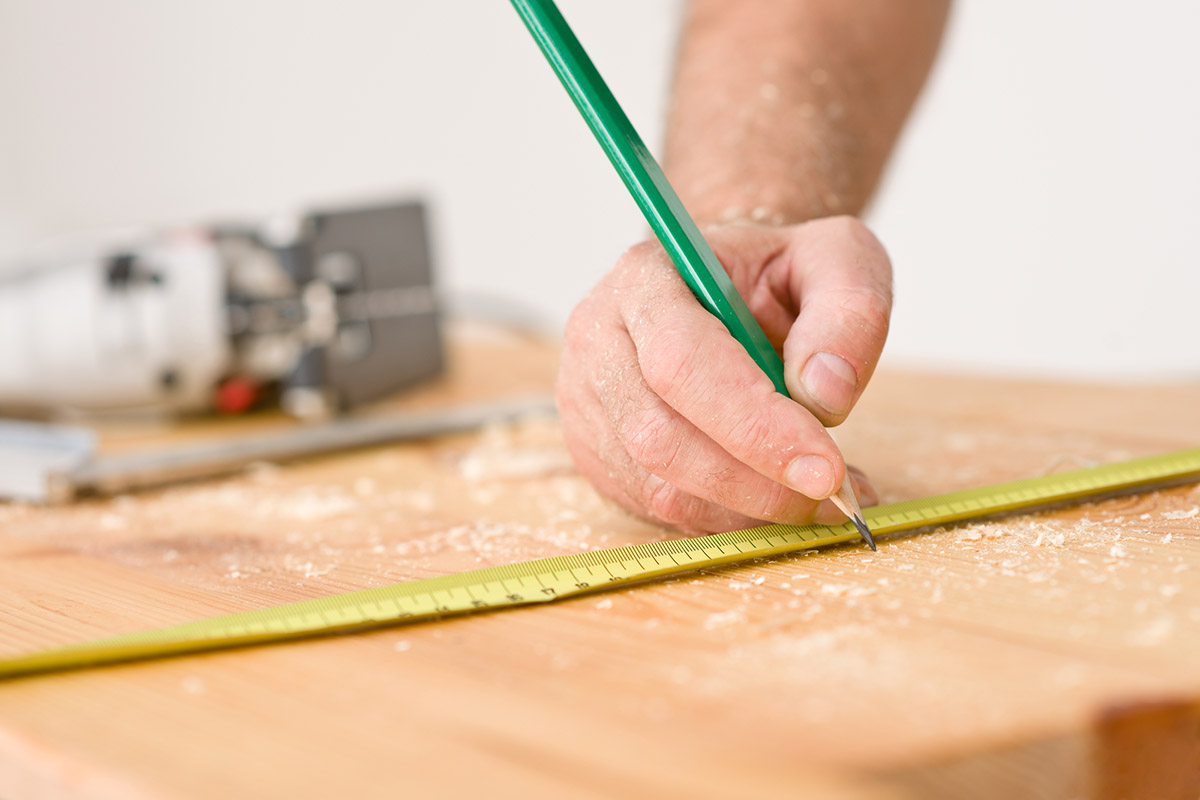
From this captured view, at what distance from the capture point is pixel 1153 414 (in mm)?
1341

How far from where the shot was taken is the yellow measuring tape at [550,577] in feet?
2.02

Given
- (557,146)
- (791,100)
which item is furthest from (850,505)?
(557,146)

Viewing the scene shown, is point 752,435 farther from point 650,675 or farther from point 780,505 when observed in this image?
point 650,675

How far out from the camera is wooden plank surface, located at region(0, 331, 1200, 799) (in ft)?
1.53

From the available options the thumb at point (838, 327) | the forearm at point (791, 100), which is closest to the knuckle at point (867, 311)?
the thumb at point (838, 327)

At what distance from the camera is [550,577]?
72cm

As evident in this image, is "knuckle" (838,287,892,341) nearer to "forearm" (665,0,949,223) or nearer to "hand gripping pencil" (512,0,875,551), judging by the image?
"hand gripping pencil" (512,0,875,551)

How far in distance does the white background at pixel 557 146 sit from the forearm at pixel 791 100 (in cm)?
14

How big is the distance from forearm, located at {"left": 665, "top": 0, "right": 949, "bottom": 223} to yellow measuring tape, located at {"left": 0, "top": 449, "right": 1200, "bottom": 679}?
0.38 meters

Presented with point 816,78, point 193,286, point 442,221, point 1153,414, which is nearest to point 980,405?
point 1153,414

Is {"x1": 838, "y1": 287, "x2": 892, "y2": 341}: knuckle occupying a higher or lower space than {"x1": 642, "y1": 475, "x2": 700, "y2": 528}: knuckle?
higher

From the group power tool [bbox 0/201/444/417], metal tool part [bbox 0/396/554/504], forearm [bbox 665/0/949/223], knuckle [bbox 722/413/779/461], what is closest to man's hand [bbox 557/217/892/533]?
knuckle [bbox 722/413/779/461]

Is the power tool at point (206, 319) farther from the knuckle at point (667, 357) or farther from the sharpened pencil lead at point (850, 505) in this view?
the sharpened pencil lead at point (850, 505)

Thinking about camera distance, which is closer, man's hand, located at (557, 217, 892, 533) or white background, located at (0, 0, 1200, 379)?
man's hand, located at (557, 217, 892, 533)
